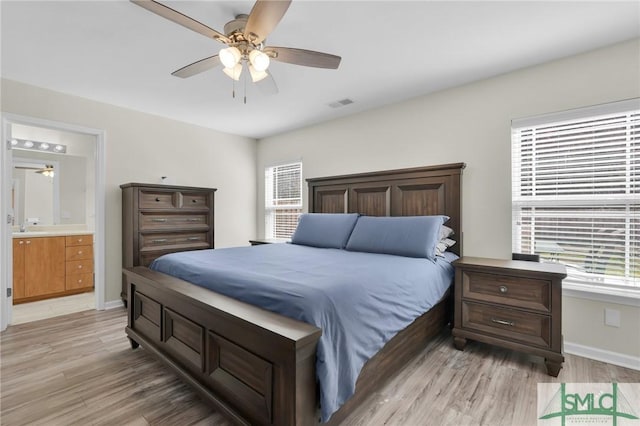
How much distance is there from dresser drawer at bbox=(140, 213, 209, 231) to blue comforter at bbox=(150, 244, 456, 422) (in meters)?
1.31

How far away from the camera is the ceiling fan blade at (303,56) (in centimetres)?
194

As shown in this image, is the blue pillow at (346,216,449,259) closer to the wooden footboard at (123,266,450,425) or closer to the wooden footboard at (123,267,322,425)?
the wooden footboard at (123,266,450,425)

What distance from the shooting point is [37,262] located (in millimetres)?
3898

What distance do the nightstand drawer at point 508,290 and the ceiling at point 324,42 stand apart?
1.83 metres

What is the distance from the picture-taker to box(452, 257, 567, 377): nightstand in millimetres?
2092

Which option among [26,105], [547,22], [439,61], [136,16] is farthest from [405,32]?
[26,105]

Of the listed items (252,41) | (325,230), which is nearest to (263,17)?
(252,41)

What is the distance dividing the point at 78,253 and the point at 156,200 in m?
1.72

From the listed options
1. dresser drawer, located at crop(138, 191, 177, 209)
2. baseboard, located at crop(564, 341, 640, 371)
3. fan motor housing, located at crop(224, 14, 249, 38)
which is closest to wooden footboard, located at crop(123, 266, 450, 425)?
baseboard, located at crop(564, 341, 640, 371)

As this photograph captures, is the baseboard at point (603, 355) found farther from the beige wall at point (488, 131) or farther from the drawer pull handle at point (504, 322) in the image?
the drawer pull handle at point (504, 322)

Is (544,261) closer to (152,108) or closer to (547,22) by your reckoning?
(547,22)

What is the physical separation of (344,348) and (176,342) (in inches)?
47.1

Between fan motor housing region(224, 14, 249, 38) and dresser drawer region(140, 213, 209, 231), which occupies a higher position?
fan motor housing region(224, 14, 249, 38)

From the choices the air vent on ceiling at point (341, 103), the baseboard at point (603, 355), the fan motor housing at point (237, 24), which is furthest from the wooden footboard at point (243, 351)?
the air vent on ceiling at point (341, 103)
